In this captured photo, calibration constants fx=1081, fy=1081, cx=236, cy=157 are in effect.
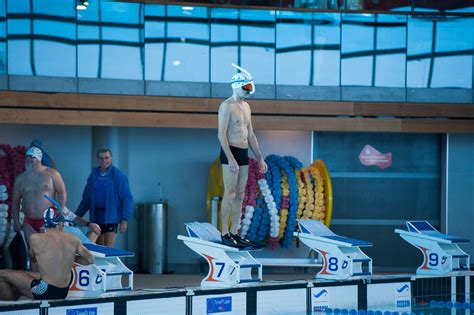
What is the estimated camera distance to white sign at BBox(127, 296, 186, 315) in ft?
36.2

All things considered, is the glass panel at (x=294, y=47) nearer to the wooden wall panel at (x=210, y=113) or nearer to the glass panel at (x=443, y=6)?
the wooden wall panel at (x=210, y=113)

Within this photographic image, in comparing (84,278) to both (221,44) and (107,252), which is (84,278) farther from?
(221,44)

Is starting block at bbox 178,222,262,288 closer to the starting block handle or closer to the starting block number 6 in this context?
the starting block number 6

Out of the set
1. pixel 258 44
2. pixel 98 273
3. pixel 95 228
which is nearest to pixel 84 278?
pixel 98 273

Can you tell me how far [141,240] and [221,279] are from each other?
4.19 m

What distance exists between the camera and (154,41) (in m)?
15.8

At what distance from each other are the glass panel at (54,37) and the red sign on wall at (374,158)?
4.91 metres

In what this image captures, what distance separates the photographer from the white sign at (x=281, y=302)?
39.7 feet

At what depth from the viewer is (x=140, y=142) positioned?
16.5 m

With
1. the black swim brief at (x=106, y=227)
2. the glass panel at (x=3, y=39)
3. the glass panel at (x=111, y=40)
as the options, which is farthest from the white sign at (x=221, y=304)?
the glass panel at (x=3, y=39)

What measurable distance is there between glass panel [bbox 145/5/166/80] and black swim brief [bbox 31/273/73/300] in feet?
19.4

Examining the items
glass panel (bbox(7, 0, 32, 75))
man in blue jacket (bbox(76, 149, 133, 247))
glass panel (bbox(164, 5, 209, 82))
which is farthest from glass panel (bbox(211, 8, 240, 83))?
man in blue jacket (bbox(76, 149, 133, 247))

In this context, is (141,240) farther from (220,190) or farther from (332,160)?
(332,160)

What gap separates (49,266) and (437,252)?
242 inches
